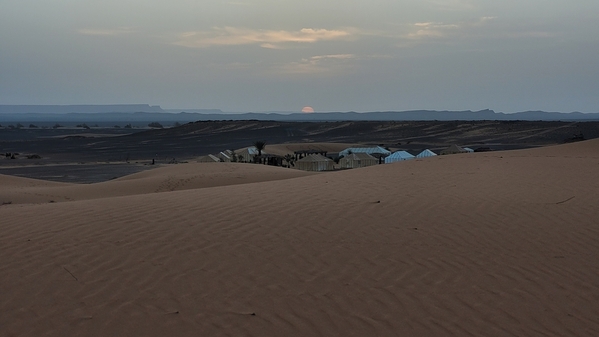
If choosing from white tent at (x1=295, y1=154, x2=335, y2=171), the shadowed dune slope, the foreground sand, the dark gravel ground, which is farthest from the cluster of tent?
the foreground sand

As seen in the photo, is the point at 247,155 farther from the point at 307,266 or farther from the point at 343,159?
the point at 307,266

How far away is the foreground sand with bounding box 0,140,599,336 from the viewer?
17.1ft

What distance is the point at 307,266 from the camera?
6.48m

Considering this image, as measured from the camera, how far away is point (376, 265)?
6.52 meters

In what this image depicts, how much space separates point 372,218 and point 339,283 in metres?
2.70

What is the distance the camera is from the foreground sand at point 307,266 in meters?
5.21

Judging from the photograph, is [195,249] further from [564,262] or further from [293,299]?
[564,262]

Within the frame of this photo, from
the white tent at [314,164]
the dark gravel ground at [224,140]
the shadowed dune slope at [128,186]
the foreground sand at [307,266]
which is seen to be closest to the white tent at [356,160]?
the white tent at [314,164]

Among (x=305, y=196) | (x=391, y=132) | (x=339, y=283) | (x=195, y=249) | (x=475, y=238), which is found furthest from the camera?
(x=391, y=132)

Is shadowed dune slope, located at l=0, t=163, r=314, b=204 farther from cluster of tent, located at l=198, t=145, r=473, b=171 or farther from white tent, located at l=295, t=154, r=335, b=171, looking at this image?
cluster of tent, located at l=198, t=145, r=473, b=171

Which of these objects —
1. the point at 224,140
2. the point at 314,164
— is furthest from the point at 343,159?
the point at 224,140

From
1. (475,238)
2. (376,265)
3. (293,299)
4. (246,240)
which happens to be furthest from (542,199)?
(293,299)

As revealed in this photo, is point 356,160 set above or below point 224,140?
above

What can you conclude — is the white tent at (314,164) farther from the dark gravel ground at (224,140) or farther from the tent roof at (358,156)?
the dark gravel ground at (224,140)
